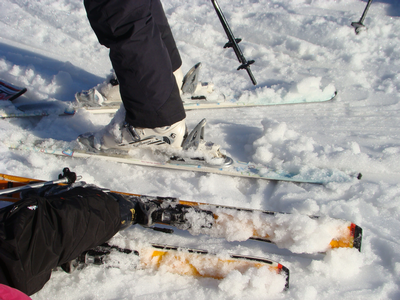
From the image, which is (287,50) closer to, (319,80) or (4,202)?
(319,80)

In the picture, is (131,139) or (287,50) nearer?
(131,139)

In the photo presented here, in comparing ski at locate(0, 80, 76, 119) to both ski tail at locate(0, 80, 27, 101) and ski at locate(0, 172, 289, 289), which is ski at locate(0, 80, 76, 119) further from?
ski at locate(0, 172, 289, 289)

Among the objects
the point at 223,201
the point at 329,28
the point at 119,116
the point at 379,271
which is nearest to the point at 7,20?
the point at 119,116

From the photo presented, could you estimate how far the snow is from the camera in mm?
1549

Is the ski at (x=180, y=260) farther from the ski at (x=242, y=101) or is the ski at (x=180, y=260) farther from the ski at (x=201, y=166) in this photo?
the ski at (x=242, y=101)

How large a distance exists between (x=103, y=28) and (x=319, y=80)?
2.64 metres

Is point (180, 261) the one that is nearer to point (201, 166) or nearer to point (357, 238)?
point (201, 166)

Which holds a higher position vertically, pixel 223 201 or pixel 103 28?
pixel 103 28

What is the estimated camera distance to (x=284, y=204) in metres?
2.05

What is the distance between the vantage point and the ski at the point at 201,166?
2.20m

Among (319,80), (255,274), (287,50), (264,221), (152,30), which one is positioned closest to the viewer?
(255,274)

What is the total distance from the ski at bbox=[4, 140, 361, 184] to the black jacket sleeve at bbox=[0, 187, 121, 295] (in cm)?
101

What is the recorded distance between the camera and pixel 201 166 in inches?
92.0

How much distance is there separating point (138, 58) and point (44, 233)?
1.06m
